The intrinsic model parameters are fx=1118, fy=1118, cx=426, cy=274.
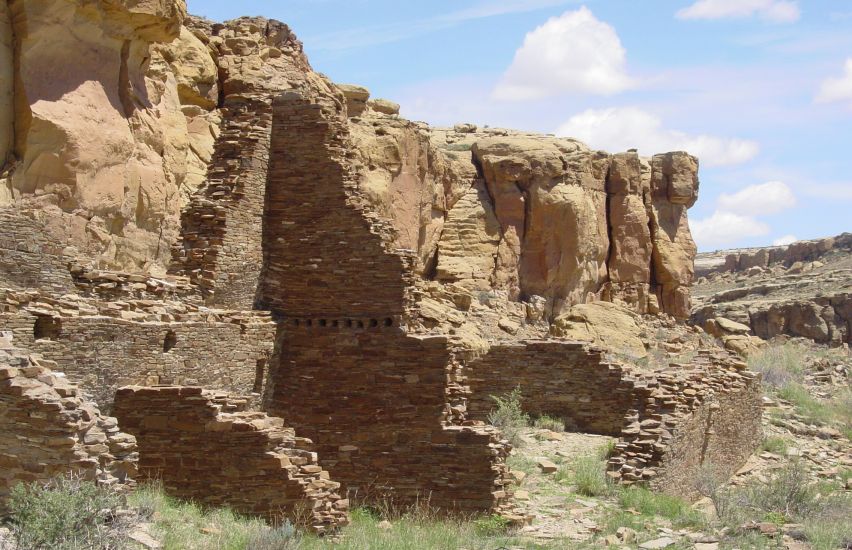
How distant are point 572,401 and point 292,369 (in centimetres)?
630

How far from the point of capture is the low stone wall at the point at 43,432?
997cm

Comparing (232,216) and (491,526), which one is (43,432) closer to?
(491,526)

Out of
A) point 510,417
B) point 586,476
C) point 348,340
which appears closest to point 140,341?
point 348,340

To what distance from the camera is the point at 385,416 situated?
1526cm

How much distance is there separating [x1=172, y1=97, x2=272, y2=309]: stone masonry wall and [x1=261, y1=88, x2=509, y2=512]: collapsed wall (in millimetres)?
260

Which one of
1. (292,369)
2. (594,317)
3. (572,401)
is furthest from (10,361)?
(594,317)

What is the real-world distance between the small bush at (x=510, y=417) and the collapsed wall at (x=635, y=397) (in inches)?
10.9

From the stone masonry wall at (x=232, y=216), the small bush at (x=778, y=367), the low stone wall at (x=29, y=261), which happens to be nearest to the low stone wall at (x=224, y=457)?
the low stone wall at (x=29, y=261)

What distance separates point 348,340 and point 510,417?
169 inches

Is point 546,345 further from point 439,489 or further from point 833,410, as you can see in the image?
point 833,410

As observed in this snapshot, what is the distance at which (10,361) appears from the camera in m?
10.3

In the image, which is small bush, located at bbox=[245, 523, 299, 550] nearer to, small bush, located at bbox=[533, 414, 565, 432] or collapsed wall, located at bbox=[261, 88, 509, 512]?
collapsed wall, located at bbox=[261, 88, 509, 512]

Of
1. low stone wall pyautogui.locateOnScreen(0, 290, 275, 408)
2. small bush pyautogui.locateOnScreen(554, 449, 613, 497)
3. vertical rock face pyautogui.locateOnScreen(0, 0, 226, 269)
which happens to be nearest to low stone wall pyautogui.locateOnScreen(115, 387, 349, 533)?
low stone wall pyautogui.locateOnScreen(0, 290, 275, 408)

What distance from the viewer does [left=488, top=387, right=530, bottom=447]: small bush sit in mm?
17875
